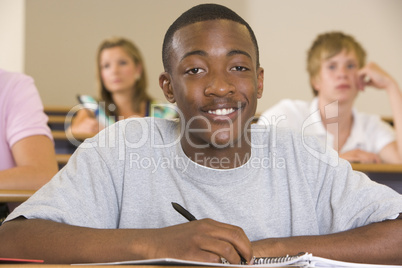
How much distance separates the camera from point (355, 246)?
1109mm

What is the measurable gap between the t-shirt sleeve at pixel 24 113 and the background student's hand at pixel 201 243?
88cm

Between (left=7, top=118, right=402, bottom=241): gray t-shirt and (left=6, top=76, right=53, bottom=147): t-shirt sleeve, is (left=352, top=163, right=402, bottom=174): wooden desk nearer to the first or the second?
(left=7, top=118, right=402, bottom=241): gray t-shirt

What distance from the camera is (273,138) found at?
4.49 feet

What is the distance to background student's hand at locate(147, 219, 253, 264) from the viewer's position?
95cm

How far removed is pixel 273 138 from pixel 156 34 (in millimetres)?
4153

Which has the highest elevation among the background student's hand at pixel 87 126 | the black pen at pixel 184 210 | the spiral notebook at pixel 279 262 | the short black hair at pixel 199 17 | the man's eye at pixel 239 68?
the short black hair at pixel 199 17

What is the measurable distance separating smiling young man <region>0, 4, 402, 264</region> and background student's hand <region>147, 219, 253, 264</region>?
0.14 metres

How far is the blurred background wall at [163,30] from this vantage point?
17.3ft

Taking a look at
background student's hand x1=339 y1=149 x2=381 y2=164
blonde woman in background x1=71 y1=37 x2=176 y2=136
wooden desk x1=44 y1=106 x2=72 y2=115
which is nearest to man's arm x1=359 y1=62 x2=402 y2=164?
background student's hand x1=339 y1=149 x2=381 y2=164

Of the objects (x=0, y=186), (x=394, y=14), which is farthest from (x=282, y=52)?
(x=0, y=186)

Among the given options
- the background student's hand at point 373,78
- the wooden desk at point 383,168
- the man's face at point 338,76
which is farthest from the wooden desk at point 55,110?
the wooden desk at point 383,168

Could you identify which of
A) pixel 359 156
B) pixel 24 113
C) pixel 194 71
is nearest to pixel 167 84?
pixel 194 71

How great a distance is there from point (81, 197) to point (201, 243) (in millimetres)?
335

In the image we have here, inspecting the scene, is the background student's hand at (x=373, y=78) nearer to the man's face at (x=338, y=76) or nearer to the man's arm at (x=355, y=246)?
the man's face at (x=338, y=76)
